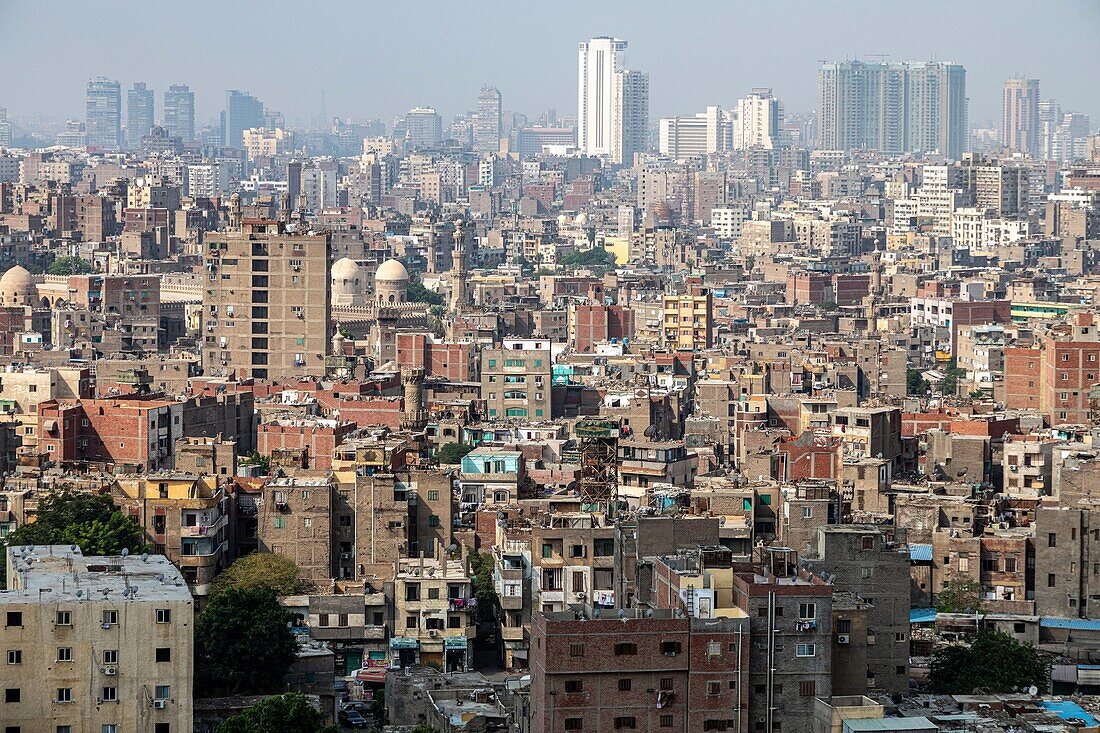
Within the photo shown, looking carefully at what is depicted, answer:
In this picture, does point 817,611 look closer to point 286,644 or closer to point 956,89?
point 286,644

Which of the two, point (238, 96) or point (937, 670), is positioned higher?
point (238, 96)

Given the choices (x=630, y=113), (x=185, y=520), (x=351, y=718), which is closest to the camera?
(x=351, y=718)

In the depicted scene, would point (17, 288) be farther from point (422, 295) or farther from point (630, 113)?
point (630, 113)

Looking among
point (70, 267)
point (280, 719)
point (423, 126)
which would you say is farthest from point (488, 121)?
point (280, 719)

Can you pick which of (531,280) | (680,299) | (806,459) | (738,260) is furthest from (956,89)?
(806,459)

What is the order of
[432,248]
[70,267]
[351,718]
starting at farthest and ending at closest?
[432,248]
[70,267]
[351,718]

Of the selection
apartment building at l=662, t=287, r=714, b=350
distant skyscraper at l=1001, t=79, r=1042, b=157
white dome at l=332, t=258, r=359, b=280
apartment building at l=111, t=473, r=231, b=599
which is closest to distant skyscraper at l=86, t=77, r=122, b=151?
distant skyscraper at l=1001, t=79, r=1042, b=157
